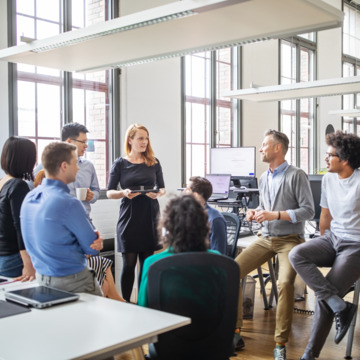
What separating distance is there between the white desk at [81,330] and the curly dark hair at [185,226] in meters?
0.28

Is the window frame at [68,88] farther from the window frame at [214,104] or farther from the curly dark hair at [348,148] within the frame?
the curly dark hair at [348,148]

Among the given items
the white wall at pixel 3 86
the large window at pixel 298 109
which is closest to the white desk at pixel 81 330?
the white wall at pixel 3 86

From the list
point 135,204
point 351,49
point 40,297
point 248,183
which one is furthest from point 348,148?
point 351,49

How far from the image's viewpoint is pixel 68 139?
386 centimetres

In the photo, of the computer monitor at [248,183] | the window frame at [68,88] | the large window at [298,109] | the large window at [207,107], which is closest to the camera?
the window frame at [68,88]

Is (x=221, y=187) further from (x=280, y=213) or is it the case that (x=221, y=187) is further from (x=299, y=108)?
(x=299, y=108)

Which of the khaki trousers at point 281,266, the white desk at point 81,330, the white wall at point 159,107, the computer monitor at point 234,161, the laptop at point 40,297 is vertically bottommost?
the khaki trousers at point 281,266

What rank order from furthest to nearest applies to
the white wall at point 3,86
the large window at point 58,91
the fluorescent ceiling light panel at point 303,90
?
the fluorescent ceiling light panel at point 303,90
the large window at point 58,91
the white wall at point 3,86

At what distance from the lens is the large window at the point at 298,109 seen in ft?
32.7

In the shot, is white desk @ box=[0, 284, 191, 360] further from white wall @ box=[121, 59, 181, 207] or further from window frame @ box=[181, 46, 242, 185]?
window frame @ box=[181, 46, 242, 185]

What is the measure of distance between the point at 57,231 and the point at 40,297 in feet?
0.98

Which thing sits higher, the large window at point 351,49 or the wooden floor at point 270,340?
the large window at point 351,49

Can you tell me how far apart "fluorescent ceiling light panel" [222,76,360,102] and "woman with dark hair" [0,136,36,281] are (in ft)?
12.2

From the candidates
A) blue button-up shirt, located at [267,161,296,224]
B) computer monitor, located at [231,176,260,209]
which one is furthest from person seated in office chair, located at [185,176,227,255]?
computer monitor, located at [231,176,260,209]
